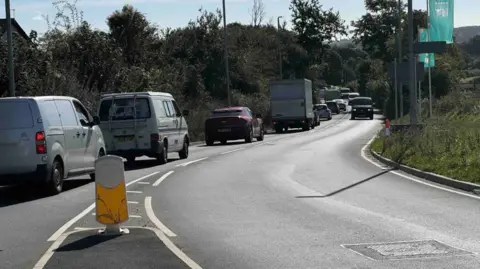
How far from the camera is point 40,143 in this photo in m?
15.9

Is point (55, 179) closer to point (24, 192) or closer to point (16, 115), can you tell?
point (24, 192)

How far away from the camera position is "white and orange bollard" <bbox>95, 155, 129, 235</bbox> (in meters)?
11.0

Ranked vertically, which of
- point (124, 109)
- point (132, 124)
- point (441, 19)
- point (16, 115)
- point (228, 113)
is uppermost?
point (441, 19)

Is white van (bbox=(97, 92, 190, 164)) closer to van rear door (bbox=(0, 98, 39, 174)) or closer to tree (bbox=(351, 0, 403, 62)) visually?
van rear door (bbox=(0, 98, 39, 174))

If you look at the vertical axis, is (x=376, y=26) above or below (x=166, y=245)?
above

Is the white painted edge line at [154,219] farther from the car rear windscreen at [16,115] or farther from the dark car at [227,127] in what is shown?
the dark car at [227,127]

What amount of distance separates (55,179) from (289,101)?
118 feet

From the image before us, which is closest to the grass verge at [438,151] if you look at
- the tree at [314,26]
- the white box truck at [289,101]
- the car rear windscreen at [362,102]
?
the white box truck at [289,101]

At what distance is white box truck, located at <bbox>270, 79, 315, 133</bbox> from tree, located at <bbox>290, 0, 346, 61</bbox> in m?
54.7

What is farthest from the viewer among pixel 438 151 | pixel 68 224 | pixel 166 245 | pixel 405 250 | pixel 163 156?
pixel 163 156

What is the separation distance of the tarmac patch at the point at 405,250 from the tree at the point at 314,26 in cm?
9702

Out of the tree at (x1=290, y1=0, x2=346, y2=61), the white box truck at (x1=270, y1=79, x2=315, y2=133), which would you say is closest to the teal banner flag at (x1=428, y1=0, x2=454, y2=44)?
the white box truck at (x1=270, y1=79, x2=315, y2=133)

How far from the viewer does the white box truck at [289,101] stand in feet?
170

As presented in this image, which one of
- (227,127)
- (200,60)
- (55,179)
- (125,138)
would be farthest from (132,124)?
(200,60)
